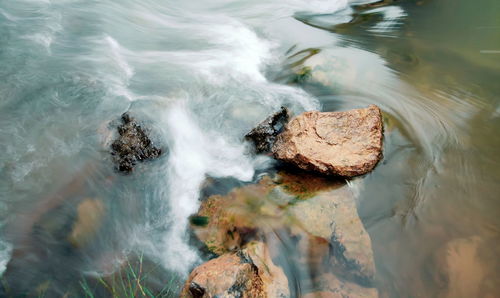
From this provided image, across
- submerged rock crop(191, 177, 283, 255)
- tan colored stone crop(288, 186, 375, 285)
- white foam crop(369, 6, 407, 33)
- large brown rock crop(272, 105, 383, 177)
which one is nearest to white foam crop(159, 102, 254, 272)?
submerged rock crop(191, 177, 283, 255)

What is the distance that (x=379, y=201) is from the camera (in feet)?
13.7

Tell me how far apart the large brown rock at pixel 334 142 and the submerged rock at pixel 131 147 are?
74.2 inches

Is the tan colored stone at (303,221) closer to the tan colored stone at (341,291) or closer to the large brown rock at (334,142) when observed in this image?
the tan colored stone at (341,291)

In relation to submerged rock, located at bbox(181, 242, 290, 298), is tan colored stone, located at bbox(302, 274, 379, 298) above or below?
below

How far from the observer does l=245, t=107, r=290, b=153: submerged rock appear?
16.3 ft

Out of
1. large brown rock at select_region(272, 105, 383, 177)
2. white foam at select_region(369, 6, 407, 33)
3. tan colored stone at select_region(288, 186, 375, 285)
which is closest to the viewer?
tan colored stone at select_region(288, 186, 375, 285)

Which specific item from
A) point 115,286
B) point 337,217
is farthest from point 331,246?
point 115,286

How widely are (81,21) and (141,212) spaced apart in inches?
229

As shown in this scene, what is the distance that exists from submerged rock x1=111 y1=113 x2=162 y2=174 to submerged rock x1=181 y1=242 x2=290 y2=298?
217cm

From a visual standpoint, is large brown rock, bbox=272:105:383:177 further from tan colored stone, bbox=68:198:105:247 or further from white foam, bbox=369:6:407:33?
white foam, bbox=369:6:407:33

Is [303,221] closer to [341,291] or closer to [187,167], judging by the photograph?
[341,291]

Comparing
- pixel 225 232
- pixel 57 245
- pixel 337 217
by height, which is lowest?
pixel 57 245

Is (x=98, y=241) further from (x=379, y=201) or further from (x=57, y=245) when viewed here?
(x=379, y=201)

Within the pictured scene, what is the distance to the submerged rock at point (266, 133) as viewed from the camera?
496 cm
